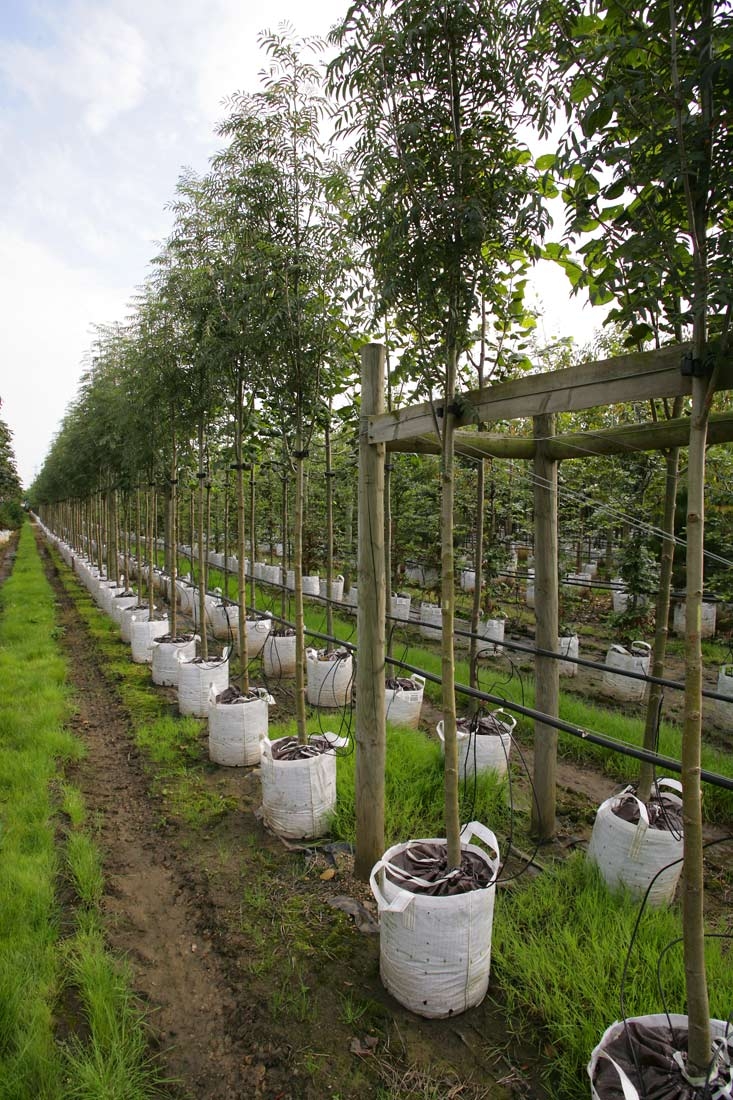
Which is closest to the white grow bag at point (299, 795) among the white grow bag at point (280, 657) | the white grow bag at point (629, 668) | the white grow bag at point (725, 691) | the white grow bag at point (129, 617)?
the white grow bag at point (280, 657)

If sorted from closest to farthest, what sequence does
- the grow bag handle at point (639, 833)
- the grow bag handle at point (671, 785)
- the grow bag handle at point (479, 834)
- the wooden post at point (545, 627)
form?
the grow bag handle at point (479, 834) → the grow bag handle at point (639, 833) → the grow bag handle at point (671, 785) → the wooden post at point (545, 627)

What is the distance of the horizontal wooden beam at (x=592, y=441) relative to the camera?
2.36 metres

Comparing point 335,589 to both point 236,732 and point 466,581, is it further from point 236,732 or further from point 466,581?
point 236,732

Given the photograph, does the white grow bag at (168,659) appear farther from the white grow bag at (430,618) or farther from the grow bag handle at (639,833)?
the grow bag handle at (639,833)

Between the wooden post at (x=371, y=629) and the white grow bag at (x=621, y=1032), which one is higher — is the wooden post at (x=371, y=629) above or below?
above

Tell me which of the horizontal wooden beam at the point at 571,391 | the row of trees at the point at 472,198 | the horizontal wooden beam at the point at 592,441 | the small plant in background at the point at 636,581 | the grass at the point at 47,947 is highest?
the row of trees at the point at 472,198

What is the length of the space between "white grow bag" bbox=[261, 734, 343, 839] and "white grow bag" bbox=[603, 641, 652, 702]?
14.3ft

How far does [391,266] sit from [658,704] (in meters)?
2.49

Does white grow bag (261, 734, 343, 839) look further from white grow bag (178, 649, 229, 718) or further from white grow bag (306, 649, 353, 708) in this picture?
white grow bag (306, 649, 353, 708)

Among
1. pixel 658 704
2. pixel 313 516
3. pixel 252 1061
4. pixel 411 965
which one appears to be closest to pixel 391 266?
pixel 658 704

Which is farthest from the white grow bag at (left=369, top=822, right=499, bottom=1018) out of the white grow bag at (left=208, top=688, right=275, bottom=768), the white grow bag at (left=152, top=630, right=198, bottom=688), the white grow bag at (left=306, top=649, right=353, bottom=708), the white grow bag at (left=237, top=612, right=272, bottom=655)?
the white grow bag at (left=237, top=612, right=272, bottom=655)

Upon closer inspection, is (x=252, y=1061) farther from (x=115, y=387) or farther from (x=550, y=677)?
(x=115, y=387)

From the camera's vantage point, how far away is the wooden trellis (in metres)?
1.92

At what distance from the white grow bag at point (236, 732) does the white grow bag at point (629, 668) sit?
4.21 m
